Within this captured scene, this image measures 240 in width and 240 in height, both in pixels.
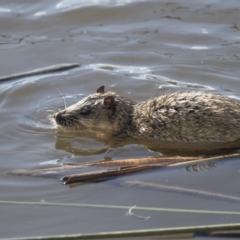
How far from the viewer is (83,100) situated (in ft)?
30.3

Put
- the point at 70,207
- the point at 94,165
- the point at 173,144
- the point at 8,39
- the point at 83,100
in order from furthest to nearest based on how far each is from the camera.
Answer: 1. the point at 8,39
2. the point at 83,100
3. the point at 173,144
4. the point at 94,165
5. the point at 70,207

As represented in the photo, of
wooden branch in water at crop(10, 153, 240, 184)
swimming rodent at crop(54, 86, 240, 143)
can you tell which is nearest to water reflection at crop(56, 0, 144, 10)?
swimming rodent at crop(54, 86, 240, 143)

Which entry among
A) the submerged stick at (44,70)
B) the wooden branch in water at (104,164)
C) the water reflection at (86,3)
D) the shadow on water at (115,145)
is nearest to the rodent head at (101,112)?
the shadow on water at (115,145)

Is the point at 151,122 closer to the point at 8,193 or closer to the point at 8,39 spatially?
the point at 8,193

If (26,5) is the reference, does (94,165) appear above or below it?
below

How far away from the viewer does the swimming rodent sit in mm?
8242

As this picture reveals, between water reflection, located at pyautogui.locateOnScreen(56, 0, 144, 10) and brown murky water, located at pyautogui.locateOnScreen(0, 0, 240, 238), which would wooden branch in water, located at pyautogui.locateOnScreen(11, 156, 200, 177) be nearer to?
brown murky water, located at pyautogui.locateOnScreen(0, 0, 240, 238)

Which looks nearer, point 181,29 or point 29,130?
point 29,130

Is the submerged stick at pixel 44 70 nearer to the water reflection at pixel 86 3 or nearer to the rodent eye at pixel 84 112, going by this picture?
the rodent eye at pixel 84 112

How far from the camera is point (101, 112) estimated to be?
918cm

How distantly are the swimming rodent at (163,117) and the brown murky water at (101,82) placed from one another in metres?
0.30

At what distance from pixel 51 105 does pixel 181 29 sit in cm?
312

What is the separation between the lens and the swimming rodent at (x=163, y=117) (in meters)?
8.24

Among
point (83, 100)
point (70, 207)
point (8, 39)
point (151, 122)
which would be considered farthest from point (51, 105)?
point (70, 207)
